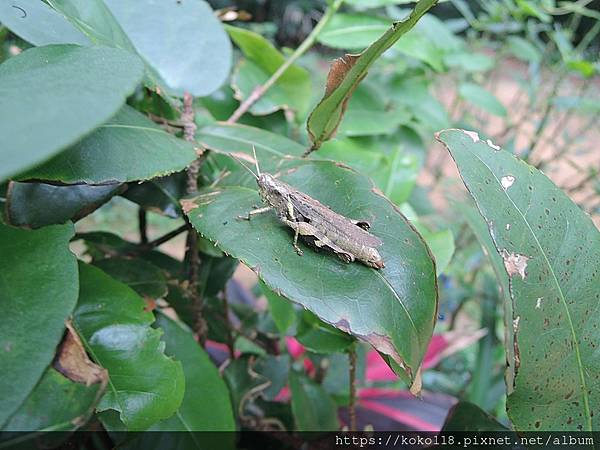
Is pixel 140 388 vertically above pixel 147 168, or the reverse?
pixel 147 168

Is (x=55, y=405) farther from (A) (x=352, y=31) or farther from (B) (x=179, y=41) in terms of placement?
(A) (x=352, y=31)

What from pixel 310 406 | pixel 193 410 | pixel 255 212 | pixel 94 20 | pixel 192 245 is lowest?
pixel 310 406

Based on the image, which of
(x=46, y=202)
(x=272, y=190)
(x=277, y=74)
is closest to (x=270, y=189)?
(x=272, y=190)

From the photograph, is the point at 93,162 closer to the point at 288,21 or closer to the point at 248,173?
the point at 248,173

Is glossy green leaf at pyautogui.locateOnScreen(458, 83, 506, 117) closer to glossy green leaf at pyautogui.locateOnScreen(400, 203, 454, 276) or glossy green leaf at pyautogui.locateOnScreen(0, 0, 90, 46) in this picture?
glossy green leaf at pyautogui.locateOnScreen(400, 203, 454, 276)

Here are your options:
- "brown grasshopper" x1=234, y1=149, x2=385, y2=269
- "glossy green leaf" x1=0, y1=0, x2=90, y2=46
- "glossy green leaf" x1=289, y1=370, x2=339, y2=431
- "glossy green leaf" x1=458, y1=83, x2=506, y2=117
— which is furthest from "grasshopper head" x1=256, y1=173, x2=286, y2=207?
"glossy green leaf" x1=458, y1=83, x2=506, y2=117

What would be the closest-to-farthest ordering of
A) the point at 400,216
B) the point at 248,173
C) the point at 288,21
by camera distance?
the point at 400,216 → the point at 248,173 → the point at 288,21

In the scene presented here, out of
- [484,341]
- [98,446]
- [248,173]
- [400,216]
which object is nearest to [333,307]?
[400,216]
